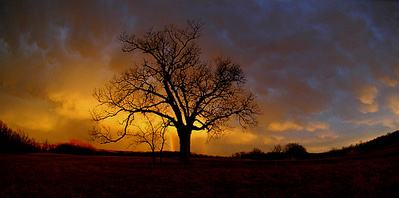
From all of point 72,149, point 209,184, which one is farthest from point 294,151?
point 72,149

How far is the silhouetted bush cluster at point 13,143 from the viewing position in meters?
31.0

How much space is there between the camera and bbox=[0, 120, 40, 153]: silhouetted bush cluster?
102ft

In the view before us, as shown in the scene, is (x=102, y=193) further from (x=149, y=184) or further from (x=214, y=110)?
(x=214, y=110)

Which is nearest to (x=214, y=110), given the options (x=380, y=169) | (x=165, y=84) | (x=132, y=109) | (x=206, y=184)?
(x=165, y=84)

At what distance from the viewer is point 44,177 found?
43.7ft

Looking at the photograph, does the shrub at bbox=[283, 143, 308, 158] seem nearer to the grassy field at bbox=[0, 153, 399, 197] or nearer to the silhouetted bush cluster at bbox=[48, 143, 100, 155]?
the grassy field at bbox=[0, 153, 399, 197]

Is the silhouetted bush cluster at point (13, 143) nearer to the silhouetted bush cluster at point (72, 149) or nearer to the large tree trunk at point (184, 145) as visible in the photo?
the silhouetted bush cluster at point (72, 149)

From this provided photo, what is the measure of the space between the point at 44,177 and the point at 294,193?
1316cm

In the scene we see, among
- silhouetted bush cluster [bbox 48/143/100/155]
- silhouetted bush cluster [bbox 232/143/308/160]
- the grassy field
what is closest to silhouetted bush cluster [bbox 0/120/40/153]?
silhouetted bush cluster [bbox 48/143/100/155]

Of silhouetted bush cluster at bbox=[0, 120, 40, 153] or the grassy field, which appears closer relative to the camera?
the grassy field

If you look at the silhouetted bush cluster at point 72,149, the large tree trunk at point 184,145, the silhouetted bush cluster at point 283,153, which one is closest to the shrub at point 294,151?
the silhouetted bush cluster at point 283,153

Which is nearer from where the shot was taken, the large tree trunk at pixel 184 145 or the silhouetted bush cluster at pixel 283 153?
the large tree trunk at pixel 184 145

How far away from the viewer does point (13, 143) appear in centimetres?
3219

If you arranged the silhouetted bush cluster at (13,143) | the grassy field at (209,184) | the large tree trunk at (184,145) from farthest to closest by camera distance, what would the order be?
1. the silhouetted bush cluster at (13,143)
2. the large tree trunk at (184,145)
3. the grassy field at (209,184)
